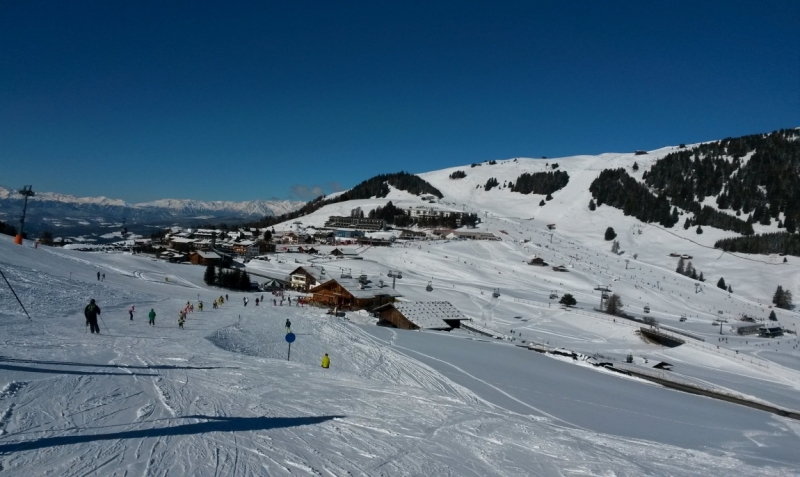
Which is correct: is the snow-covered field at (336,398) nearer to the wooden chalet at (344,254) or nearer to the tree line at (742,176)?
the wooden chalet at (344,254)

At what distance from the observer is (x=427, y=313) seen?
3266 cm

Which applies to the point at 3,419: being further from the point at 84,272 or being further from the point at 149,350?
the point at 84,272

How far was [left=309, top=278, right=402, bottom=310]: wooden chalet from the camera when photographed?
38625 mm

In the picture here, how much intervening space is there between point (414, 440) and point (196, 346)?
384 inches

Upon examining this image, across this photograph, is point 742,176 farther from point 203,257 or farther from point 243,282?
point 243,282

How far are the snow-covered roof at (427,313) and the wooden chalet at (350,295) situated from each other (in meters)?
6.15

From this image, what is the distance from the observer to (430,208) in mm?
127375

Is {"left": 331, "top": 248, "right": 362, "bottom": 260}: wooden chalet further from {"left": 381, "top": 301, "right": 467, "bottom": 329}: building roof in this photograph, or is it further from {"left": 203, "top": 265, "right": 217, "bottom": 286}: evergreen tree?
{"left": 381, "top": 301, "right": 467, "bottom": 329}: building roof

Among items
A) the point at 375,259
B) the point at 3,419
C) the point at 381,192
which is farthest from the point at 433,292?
the point at 381,192

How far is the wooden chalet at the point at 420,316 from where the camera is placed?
31000 millimetres

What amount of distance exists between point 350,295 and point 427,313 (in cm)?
858

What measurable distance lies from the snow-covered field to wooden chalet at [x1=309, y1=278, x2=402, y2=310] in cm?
899

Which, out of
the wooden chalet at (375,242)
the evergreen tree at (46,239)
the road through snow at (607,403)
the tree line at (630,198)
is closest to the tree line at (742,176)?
the tree line at (630,198)

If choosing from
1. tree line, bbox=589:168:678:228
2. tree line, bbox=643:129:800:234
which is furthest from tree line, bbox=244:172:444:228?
tree line, bbox=643:129:800:234
